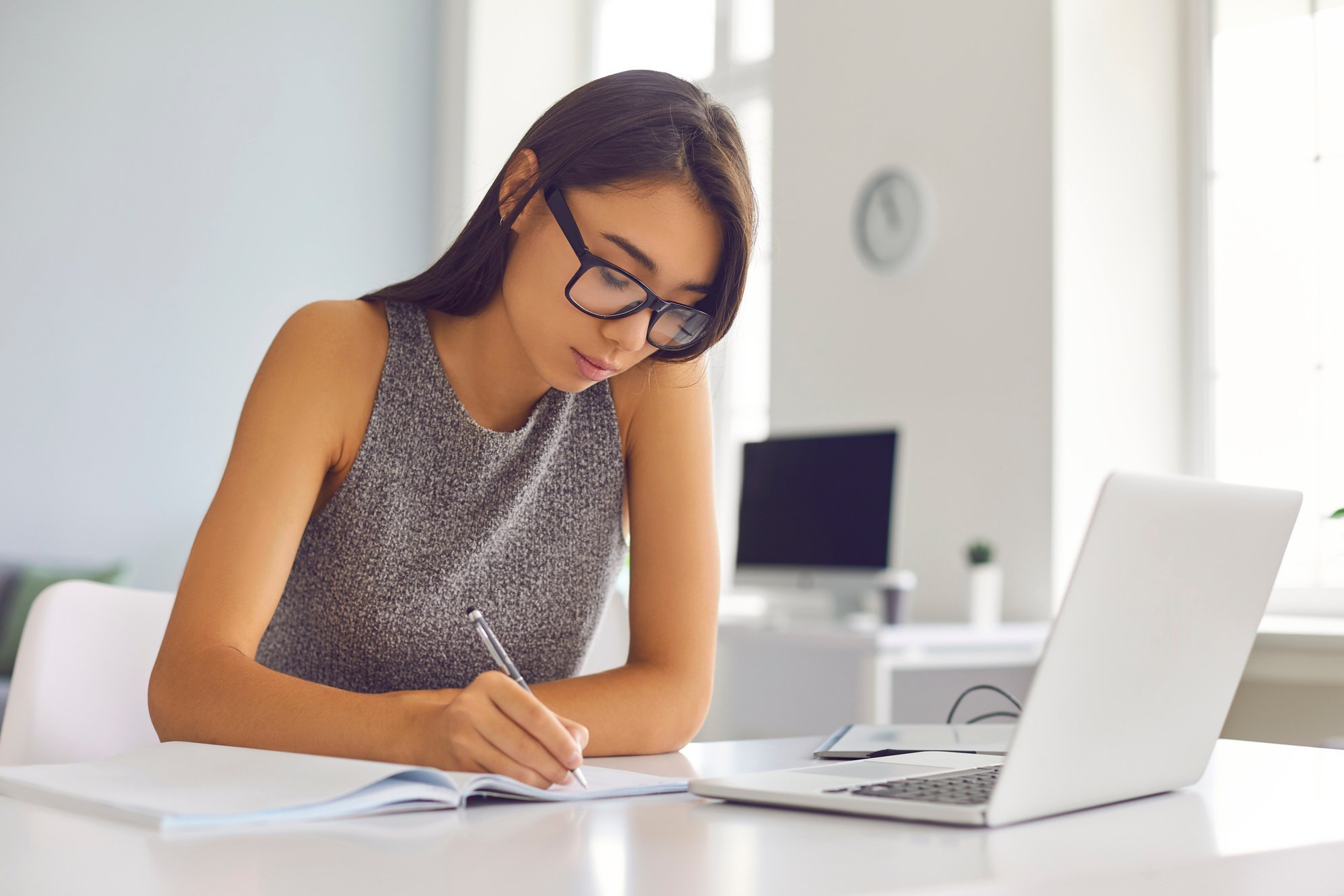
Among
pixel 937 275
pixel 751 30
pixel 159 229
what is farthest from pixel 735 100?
pixel 159 229

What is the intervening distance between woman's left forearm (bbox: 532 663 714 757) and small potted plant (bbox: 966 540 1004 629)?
2.13m

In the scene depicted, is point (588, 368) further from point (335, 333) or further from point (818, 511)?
point (818, 511)

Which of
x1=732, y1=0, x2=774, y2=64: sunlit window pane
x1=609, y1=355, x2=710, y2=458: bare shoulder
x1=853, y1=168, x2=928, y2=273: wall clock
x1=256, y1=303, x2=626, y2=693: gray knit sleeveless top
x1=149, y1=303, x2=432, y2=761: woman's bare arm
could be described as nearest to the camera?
x1=149, y1=303, x2=432, y2=761: woman's bare arm

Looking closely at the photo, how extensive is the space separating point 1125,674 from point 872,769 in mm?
213

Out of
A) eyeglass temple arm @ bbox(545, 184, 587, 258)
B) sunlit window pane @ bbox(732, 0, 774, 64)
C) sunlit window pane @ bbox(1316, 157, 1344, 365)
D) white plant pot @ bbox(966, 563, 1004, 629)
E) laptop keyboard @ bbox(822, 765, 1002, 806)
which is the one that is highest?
sunlit window pane @ bbox(732, 0, 774, 64)

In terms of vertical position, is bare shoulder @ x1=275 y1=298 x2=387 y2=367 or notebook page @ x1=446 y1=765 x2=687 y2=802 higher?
→ bare shoulder @ x1=275 y1=298 x2=387 y2=367

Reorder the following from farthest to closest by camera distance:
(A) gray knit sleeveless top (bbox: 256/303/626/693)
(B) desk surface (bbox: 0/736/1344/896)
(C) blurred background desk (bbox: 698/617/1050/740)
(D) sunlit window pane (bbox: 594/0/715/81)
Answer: (D) sunlit window pane (bbox: 594/0/715/81), (C) blurred background desk (bbox: 698/617/1050/740), (A) gray knit sleeveless top (bbox: 256/303/626/693), (B) desk surface (bbox: 0/736/1344/896)

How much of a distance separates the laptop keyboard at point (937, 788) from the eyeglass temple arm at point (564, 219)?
59cm

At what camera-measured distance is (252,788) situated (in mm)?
669

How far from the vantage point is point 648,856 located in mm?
562

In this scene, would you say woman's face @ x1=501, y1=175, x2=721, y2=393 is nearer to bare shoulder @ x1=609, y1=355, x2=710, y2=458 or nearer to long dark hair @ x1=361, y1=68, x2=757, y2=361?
long dark hair @ x1=361, y1=68, x2=757, y2=361

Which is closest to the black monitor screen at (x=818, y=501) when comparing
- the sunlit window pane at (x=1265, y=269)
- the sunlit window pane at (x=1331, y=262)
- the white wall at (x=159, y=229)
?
the sunlit window pane at (x=1265, y=269)

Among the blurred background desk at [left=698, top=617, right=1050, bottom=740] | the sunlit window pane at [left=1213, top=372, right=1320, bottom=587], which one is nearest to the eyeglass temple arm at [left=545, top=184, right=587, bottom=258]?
the blurred background desk at [left=698, top=617, right=1050, bottom=740]

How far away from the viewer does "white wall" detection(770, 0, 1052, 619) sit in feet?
11.1
